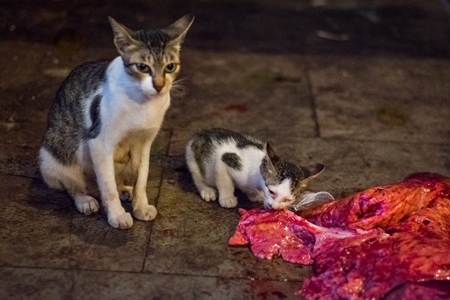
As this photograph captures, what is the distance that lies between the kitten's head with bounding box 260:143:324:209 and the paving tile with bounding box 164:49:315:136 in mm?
1379

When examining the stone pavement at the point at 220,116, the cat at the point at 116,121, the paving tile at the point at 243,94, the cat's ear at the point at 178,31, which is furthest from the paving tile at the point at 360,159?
the cat's ear at the point at 178,31

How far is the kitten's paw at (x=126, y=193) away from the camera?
4836 mm

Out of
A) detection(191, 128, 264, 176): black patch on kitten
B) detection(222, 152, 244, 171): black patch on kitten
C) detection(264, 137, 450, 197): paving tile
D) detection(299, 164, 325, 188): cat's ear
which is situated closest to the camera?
detection(299, 164, 325, 188): cat's ear

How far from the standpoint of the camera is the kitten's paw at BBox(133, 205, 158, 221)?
15.0ft

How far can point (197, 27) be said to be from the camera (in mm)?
7969

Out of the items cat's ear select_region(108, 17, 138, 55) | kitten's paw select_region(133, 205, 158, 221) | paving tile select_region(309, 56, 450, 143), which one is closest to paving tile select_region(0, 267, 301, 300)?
kitten's paw select_region(133, 205, 158, 221)

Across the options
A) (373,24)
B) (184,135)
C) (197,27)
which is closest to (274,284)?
(184,135)

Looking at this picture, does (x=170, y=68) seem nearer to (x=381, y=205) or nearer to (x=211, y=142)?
(x=211, y=142)

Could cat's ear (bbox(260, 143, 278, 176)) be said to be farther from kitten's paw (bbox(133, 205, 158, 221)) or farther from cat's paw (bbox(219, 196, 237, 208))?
kitten's paw (bbox(133, 205, 158, 221))

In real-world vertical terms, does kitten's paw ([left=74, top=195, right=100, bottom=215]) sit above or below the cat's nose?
below

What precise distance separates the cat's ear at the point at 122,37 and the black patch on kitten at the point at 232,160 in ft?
3.62

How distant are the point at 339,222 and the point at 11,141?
2526 mm

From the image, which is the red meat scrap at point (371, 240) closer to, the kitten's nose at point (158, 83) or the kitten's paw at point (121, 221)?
the kitten's paw at point (121, 221)

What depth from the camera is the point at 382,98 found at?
Answer: 6652 millimetres
